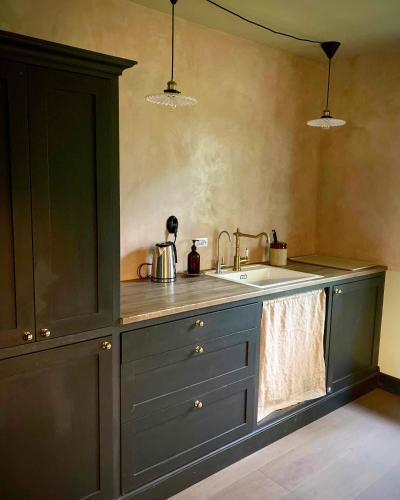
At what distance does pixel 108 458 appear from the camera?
5.95 ft

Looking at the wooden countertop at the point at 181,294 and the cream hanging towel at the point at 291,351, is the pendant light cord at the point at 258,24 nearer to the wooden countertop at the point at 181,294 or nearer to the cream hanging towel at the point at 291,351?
the wooden countertop at the point at 181,294

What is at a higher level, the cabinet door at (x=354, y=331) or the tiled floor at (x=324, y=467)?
the cabinet door at (x=354, y=331)

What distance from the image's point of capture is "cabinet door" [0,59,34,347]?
4.58ft

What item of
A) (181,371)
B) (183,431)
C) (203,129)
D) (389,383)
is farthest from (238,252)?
(389,383)

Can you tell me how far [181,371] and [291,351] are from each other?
86 centimetres

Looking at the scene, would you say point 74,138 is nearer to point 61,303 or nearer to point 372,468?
point 61,303

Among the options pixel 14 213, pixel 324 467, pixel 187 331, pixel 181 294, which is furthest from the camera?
pixel 324 467

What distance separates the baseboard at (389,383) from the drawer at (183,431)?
1.42 metres

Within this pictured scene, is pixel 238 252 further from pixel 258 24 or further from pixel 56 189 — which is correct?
pixel 56 189

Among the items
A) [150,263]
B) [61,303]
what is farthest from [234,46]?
[61,303]

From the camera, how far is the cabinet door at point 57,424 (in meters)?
1.53

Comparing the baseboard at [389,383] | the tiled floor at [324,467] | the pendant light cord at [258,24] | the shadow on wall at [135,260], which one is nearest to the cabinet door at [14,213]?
the shadow on wall at [135,260]

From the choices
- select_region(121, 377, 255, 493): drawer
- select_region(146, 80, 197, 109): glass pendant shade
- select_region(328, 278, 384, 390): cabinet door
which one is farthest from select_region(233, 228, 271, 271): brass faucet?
select_region(146, 80, 197, 109): glass pendant shade

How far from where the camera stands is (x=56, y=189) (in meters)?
1.53
